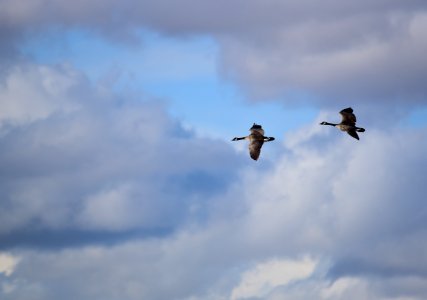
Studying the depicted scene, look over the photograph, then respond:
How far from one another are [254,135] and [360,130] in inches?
603

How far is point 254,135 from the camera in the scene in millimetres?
196250

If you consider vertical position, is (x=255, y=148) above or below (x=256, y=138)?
below

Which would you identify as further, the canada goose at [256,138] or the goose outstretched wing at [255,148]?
the canada goose at [256,138]

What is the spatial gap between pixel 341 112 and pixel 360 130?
12.0 feet

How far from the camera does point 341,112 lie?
655 ft

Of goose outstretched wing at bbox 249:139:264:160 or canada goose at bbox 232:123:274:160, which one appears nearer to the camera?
goose outstretched wing at bbox 249:139:264:160

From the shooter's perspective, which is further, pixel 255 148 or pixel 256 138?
pixel 256 138

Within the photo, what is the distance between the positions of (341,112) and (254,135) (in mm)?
13181

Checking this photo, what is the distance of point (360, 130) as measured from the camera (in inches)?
7859
